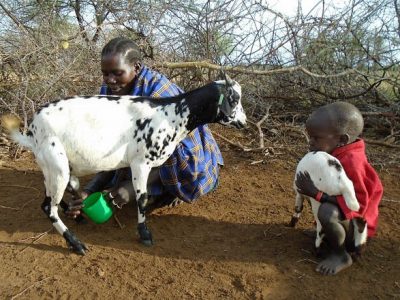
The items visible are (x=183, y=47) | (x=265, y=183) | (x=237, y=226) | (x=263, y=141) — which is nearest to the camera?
(x=237, y=226)

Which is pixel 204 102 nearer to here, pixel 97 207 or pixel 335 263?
pixel 97 207

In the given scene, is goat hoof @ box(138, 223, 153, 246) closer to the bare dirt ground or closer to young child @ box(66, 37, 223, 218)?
the bare dirt ground

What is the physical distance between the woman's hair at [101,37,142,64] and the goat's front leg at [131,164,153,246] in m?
0.92

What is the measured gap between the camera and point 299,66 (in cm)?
571

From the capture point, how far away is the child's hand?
295 centimetres

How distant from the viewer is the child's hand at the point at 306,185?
2.95 metres

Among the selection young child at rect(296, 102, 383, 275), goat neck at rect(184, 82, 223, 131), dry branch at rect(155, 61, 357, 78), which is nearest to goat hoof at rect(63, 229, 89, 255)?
goat neck at rect(184, 82, 223, 131)

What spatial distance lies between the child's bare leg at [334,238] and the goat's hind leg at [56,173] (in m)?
1.80

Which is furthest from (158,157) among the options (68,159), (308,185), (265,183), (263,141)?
(263,141)

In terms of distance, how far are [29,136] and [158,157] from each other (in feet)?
3.19

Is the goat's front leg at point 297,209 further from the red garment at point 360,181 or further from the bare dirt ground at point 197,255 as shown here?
the red garment at point 360,181

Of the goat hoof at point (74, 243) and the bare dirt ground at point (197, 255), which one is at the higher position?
the goat hoof at point (74, 243)

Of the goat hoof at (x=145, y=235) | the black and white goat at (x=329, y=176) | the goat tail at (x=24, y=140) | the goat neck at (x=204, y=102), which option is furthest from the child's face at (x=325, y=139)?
the goat tail at (x=24, y=140)

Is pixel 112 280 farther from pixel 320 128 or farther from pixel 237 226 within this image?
pixel 320 128
